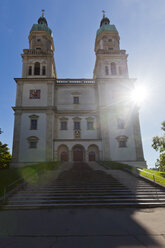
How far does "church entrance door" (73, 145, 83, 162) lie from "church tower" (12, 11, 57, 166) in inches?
160

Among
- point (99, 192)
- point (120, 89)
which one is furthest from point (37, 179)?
point (120, 89)

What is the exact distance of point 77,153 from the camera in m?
26.1

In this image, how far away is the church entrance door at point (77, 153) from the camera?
2583 centimetres

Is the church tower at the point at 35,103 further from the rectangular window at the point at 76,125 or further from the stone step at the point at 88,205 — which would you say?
the stone step at the point at 88,205

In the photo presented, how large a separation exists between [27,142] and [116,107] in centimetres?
1627

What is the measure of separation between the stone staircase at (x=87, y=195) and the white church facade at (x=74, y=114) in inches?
541

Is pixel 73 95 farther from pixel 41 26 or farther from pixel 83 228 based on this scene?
pixel 83 228

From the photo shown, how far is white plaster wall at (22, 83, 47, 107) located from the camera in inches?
1063

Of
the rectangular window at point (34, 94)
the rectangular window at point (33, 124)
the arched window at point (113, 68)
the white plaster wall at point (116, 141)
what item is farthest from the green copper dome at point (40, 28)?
the white plaster wall at point (116, 141)

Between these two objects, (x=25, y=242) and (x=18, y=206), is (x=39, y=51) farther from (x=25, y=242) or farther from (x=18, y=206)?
(x=25, y=242)

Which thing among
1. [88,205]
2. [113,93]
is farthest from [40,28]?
[88,205]

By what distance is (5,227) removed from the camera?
5.53 m

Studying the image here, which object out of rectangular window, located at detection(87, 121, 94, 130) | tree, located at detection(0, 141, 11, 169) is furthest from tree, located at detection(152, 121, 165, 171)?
tree, located at detection(0, 141, 11, 169)

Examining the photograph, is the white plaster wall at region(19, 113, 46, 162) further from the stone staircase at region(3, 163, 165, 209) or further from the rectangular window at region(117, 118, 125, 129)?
the stone staircase at region(3, 163, 165, 209)
